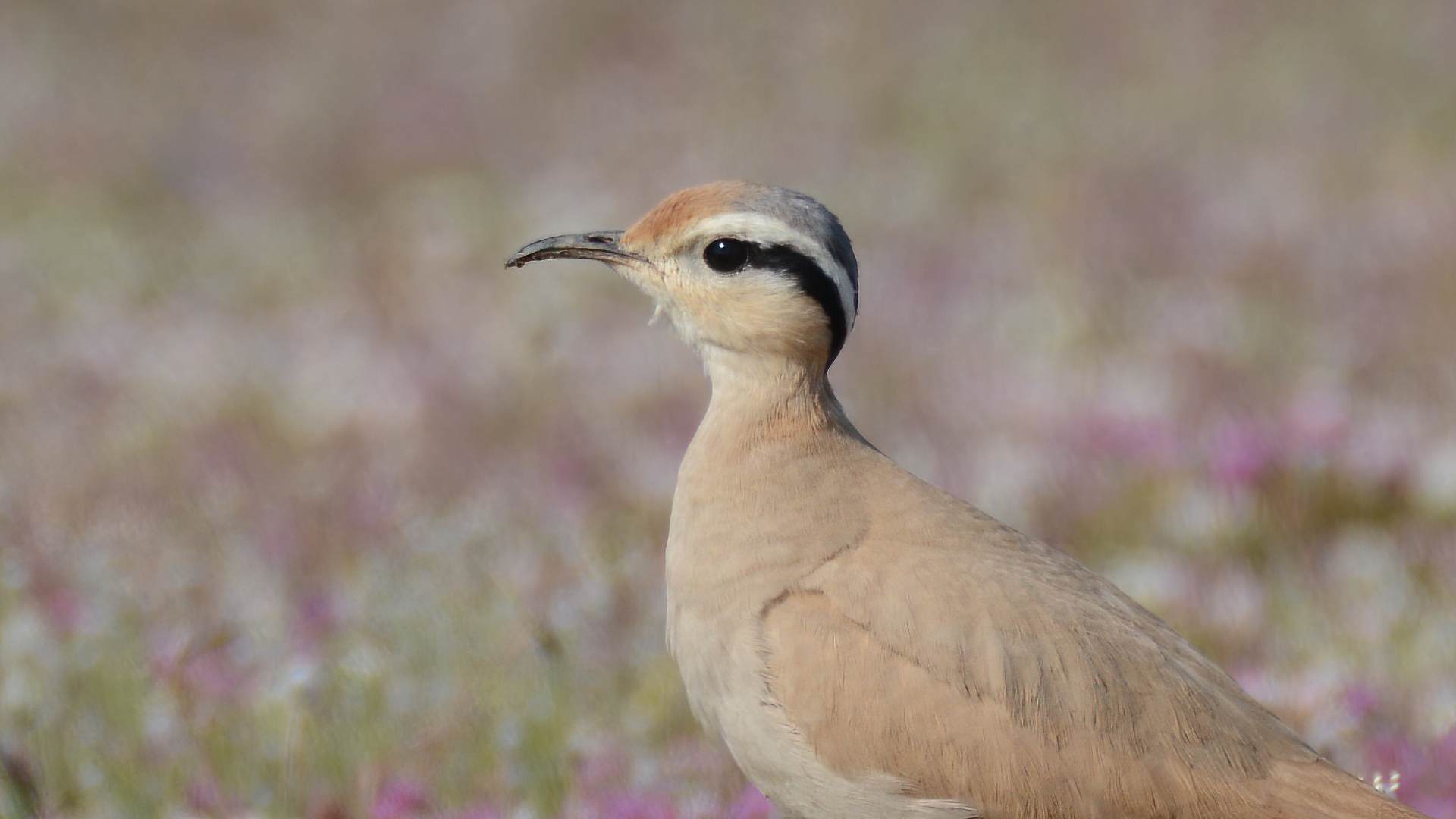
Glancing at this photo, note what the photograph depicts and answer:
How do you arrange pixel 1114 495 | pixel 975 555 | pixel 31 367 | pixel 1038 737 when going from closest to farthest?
pixel 1038 737 < pixel 975 555 < pixel 1114 495 < pixel 31 367

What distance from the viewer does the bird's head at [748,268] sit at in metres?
4.32

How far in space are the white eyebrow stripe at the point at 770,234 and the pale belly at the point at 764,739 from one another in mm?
949

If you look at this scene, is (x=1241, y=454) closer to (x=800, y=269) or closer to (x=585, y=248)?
(x=800, y=269)

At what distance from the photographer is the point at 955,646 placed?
3771 millimetres

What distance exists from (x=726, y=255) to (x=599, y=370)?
4.44m

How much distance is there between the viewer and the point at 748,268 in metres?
4.37

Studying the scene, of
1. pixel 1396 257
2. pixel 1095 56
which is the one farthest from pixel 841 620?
pixel 1095 56

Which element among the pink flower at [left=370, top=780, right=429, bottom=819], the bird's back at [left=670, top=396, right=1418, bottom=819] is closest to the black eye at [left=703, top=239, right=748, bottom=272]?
the bird's back at [left=670, top=396, right=1418, bottom=819]

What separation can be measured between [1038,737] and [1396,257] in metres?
7.19

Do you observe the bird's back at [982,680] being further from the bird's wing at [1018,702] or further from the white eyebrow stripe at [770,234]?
the white eyebrow stripe at [770,234]

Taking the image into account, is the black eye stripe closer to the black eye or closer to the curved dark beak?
the black eye

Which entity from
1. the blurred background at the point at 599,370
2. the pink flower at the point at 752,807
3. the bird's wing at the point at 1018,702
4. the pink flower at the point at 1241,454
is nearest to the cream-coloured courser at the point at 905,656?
the bird's wing at the point at 1018,702

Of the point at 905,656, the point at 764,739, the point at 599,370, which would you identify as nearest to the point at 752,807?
the point at 764,739

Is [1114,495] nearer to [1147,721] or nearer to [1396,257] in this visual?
[1147,721]
